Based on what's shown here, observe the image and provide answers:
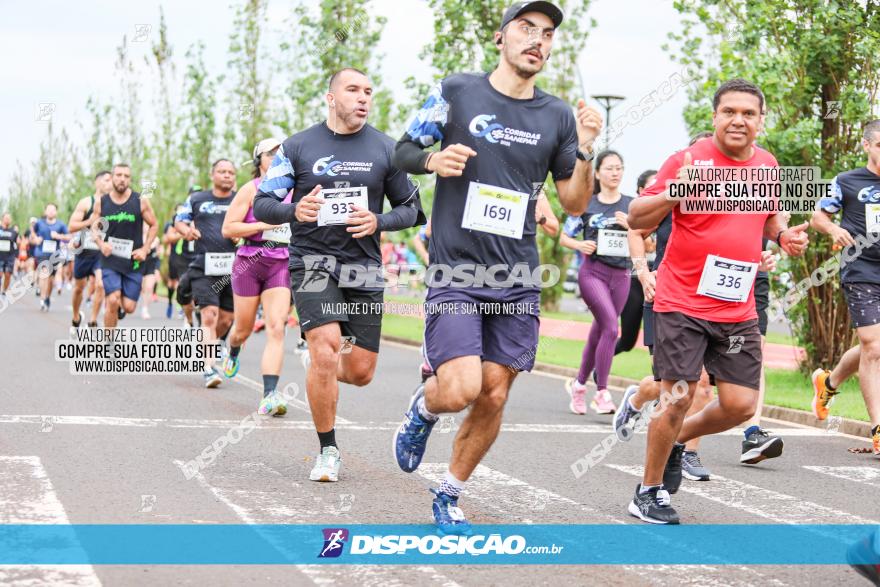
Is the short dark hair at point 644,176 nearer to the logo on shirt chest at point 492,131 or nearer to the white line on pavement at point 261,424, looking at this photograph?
the white line on pavement at point 261,424

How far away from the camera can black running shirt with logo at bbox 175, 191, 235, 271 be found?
13203 mm

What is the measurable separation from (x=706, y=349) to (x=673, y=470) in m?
0.77

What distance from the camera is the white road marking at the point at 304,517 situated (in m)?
4.97

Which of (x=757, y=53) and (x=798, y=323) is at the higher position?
(x=757, y=53)

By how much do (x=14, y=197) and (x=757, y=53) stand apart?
85.9 metres

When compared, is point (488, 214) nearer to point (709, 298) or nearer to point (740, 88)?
point (709, 298)

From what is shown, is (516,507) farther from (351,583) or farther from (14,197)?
(14,197)

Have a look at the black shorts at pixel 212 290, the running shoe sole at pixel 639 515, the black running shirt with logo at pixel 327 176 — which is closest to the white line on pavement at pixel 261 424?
the black running shirt with logo at pixel 327 176

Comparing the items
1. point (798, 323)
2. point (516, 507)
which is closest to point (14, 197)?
point (798, 323)

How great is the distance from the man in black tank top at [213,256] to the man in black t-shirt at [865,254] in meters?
6.12

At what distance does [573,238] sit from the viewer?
37.4 ft

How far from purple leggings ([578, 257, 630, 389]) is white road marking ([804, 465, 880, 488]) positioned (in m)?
Answer: 2.78

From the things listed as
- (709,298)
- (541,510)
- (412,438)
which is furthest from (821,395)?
(412,438)

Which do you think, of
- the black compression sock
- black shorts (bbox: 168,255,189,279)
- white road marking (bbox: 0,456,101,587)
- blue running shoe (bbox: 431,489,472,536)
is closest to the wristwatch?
blue running shoe (bbox: 431,489,472,536)
